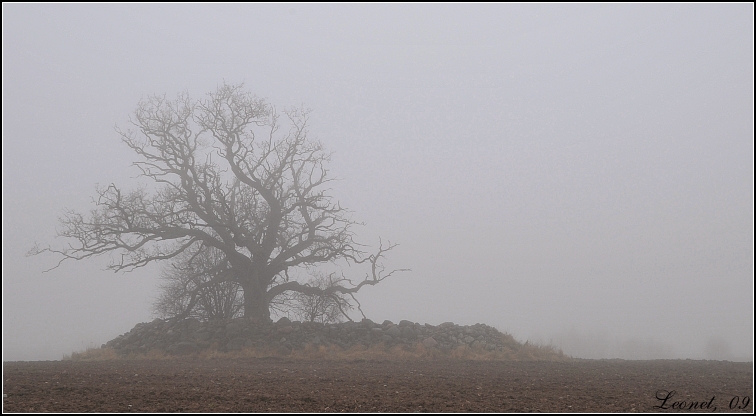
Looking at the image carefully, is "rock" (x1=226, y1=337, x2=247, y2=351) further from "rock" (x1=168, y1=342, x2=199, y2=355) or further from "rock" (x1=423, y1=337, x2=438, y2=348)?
"rock" (x1=423, y1=337, x2=438, y2=348)

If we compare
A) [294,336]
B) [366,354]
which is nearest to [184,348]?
[294,336]

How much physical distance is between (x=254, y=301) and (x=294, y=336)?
2.92 metres

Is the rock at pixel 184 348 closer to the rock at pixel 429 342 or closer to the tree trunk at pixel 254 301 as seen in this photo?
the tree trunk at pixel 254 301

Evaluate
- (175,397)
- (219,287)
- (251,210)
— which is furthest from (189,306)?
(175,397)

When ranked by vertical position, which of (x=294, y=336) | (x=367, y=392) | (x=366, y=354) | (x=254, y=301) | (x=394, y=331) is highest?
(x=254, y=301)

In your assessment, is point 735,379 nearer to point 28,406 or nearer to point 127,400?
point 127,400

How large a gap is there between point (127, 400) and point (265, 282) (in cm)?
1638

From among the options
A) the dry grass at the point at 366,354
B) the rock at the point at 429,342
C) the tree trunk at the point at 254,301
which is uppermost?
the tree trunk at the point at 254,301

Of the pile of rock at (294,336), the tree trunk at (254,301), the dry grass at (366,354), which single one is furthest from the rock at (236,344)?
the tree trunk at (254,301)

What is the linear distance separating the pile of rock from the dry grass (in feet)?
0.95

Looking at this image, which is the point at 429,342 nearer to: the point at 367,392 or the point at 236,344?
the point at 236,344

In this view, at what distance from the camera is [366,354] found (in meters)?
19.6

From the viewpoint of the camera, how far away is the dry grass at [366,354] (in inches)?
757

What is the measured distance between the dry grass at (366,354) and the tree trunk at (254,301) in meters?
3.22
